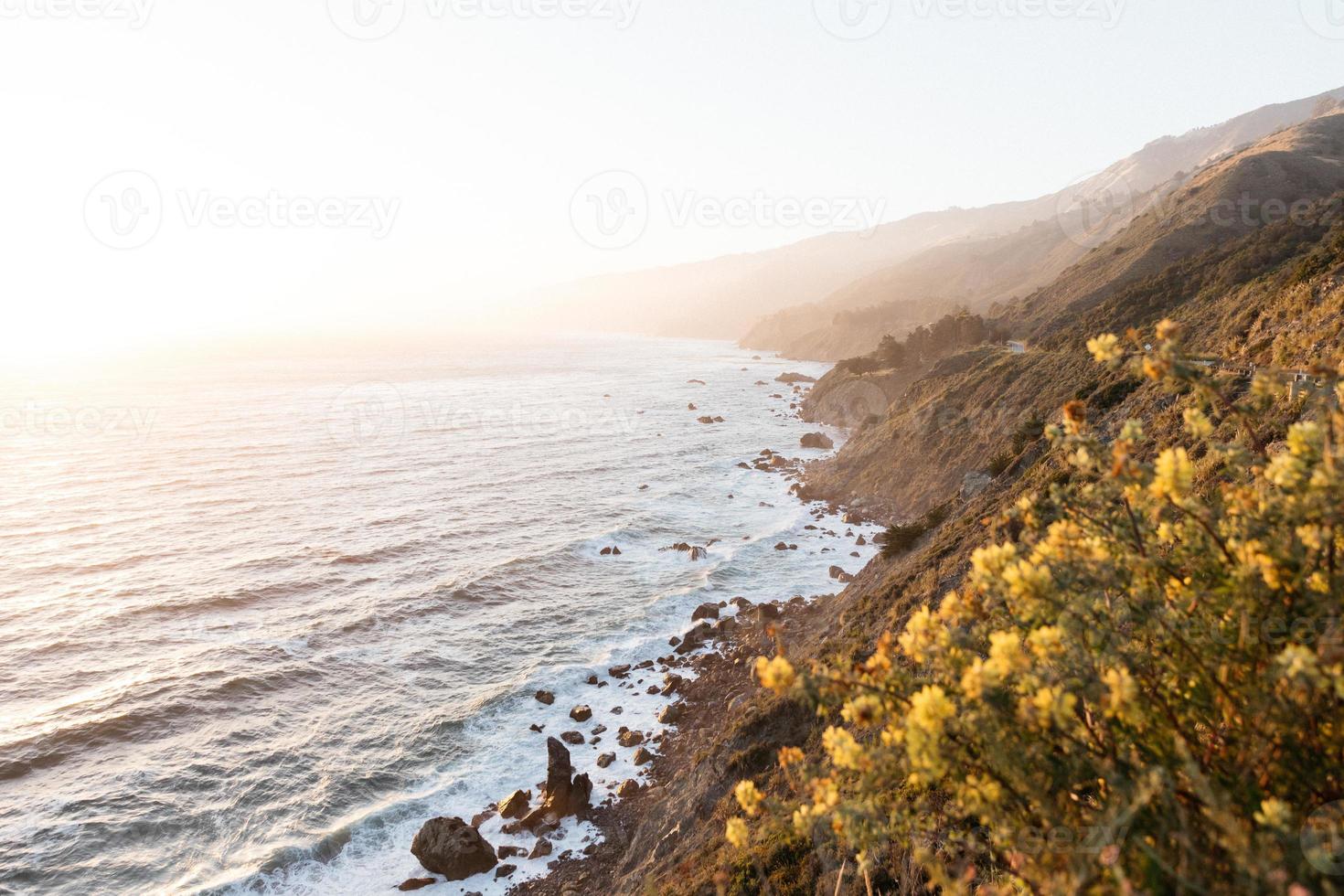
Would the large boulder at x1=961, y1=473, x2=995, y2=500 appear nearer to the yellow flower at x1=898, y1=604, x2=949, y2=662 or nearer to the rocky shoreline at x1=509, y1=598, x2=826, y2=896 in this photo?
the rocky shoreline at x1=509, y1=598, x2=826, y2=896

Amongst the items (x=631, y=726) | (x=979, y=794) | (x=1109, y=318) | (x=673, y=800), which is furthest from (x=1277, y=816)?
(x=1109, y=318)

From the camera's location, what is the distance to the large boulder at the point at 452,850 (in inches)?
734

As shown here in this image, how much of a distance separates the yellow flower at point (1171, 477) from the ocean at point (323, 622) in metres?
20.4

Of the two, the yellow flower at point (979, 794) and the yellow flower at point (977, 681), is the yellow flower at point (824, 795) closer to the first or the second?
the yellow flower at point (979, 794)

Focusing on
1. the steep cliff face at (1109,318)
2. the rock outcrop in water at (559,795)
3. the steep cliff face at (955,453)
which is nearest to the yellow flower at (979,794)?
the steep cliff face at (955,453)

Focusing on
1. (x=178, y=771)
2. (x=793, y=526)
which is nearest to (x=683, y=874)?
(x=178, y=771)

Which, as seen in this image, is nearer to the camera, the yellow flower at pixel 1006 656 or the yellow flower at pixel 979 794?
the yellow flower at pixel 1006 656

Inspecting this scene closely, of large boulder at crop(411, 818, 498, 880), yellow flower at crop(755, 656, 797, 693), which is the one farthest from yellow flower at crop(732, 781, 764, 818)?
large boulder at crop(411, 818, 498, 880)

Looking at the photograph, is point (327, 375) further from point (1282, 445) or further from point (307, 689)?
point (1282, 445)

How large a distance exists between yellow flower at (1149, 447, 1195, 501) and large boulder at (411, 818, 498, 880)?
20.9m

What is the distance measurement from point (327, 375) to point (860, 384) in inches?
4507

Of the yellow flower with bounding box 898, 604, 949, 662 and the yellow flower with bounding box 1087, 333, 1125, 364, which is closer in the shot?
the yellow flower with bounding box 898, 604, 949, 662

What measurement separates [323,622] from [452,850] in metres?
17.3

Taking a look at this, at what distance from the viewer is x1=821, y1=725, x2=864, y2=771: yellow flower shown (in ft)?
13.1
